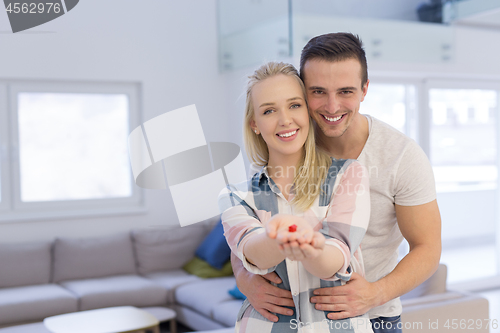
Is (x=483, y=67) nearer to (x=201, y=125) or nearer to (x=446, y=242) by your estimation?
(x=446, y=242)

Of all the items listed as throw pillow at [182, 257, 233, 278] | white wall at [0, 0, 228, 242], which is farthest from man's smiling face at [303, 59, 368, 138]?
white wall at [0, 0, 228, 242]

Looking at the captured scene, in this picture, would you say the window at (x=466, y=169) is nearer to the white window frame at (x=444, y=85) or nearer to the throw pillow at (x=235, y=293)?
the white window frame at (x=444, y=85)

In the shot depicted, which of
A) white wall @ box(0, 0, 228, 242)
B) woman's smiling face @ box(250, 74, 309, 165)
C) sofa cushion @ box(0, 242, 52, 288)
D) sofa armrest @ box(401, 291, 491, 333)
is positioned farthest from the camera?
white wall @ box(0, 0, 228, 242)

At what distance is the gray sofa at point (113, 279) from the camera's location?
3.26m

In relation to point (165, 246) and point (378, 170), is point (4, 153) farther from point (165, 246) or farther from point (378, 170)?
point (378, 170)

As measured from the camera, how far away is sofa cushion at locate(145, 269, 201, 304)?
3.63 metres

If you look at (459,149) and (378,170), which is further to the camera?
(459,149)

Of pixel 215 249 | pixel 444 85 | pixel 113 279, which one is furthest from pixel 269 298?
pixel 444 85

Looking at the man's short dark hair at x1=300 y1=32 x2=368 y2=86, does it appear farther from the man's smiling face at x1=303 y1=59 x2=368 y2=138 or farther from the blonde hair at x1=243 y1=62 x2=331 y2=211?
the blonde hair at x1=243 y1=62 x2=331 y2=211

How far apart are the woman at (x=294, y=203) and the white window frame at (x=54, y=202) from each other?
10.7 feet

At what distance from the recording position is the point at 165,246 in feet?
13.4

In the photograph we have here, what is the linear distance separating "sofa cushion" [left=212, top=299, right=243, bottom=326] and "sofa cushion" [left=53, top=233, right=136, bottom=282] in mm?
1151

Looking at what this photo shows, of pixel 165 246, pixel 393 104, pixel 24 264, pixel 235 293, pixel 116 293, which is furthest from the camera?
pixel 393 104

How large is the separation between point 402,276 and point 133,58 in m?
3.52
